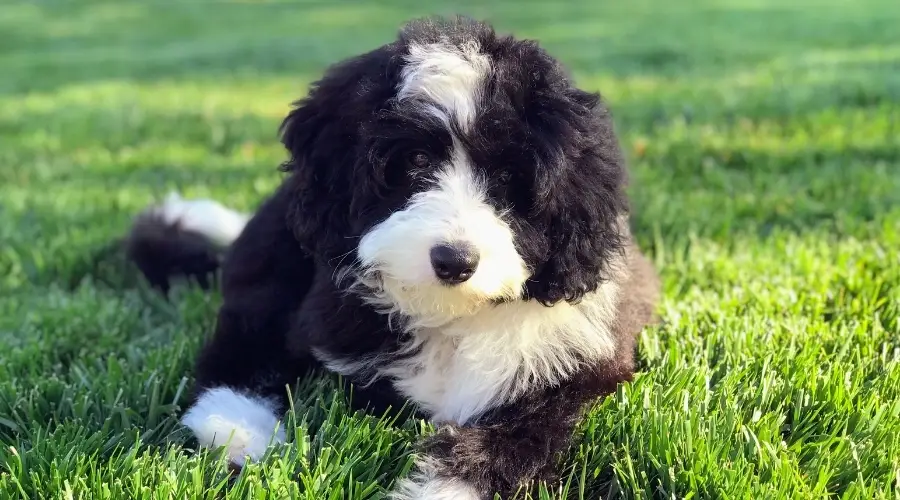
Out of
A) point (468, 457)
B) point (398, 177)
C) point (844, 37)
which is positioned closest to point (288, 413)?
point (468, 457)

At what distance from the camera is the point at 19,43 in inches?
591

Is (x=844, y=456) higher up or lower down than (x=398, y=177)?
lower down

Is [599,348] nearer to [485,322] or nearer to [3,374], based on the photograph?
[485,322]

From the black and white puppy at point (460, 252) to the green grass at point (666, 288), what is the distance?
15 cm

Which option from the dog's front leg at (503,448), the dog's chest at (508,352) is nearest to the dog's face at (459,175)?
the dog's chest at (508,352)

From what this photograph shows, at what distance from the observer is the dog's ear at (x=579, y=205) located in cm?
254

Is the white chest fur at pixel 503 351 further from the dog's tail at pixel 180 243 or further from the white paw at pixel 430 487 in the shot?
the dog's tail at pixel 180 243

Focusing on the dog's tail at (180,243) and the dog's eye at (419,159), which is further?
the dog's tail at (180,243)

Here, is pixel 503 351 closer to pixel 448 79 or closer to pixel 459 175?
pixel 459 175

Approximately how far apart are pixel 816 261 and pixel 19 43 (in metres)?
14.7

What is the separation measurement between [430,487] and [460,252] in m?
0.68

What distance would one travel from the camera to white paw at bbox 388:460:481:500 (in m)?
2.39

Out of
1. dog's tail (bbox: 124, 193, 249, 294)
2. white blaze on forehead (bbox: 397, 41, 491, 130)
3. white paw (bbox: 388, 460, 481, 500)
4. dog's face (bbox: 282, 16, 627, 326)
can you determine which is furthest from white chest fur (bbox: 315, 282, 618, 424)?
dog's tail (bbox: 124, 193, 249, 294)

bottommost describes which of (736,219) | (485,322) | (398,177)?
(736,219)
